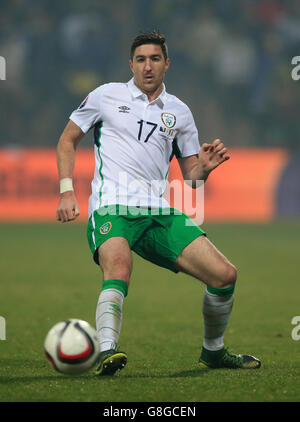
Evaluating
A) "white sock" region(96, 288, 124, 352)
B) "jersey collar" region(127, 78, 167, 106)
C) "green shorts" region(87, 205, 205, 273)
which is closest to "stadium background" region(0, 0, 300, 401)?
"white sock" region(96, 288, 124, 352)

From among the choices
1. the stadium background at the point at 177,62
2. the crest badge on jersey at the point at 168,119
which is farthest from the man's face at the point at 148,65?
the stadium background at the point at 177,62

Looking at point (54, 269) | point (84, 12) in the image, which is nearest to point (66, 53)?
point (84, 12)

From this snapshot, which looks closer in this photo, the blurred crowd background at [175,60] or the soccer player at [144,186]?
the soccer player at [144,186]

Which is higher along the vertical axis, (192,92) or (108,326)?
(192,92)

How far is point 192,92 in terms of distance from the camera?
80.1 ft

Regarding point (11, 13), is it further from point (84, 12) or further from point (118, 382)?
point (118, 382)

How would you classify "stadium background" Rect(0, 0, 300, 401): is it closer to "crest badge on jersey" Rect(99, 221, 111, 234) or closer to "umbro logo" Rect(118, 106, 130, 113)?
"crest badge on jersey" Rect(99, 221, 111, 234)

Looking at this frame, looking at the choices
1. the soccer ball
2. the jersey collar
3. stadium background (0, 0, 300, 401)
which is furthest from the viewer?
stadium background (0, 0, 300, 401)

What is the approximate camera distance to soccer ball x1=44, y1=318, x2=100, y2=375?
4.02m

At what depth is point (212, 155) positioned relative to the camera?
498 centimetres

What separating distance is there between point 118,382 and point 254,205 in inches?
647

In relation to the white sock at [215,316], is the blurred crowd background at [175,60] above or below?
above

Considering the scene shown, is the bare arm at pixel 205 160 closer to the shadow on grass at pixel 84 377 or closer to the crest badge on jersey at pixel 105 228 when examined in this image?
the crest badge on jersey at pixel 105 228

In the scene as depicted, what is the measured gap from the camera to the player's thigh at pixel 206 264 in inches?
182
